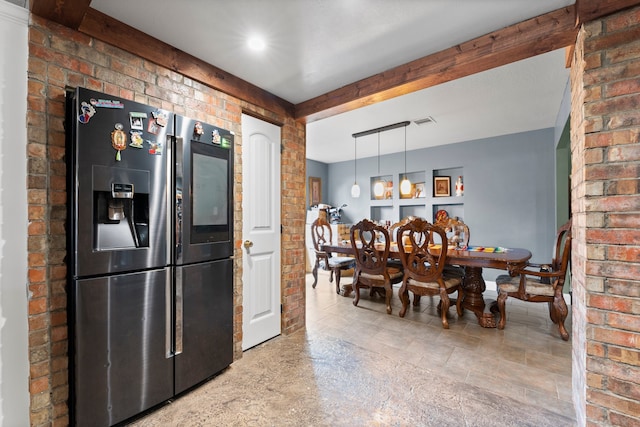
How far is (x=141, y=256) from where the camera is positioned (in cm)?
154

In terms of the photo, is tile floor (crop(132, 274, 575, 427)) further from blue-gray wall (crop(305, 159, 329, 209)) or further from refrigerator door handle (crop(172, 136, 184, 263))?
blue-gray wall (crop(305, 159, 329, 209))

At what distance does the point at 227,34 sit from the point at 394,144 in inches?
155

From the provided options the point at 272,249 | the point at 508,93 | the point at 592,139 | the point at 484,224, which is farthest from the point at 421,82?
the point at 484,224

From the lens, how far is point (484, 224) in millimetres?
4777

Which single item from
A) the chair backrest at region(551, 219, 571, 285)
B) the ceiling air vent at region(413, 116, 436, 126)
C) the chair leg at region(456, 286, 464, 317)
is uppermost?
the ceiling air vent at region(413, 116, 436, 126)

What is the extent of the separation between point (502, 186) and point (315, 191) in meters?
3.68

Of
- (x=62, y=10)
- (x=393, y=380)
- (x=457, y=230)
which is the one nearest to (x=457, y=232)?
(x=457, y=230)

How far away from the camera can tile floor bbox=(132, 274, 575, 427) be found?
5.20 ft

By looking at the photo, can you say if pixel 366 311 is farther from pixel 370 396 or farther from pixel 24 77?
pixel 24 77

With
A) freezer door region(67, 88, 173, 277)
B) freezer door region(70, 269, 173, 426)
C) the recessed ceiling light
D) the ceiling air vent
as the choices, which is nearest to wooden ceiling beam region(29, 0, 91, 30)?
freezer door region(67, 88, 173, 277)

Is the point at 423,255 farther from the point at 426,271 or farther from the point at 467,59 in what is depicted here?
the point at 467,59

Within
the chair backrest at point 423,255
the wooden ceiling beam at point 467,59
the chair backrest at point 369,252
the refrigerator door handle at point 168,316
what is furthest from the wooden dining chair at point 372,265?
the refrigerator door handle at point 168,316

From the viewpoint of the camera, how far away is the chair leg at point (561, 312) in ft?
8.45

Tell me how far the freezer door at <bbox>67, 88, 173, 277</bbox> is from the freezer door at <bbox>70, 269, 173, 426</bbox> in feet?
0.35
